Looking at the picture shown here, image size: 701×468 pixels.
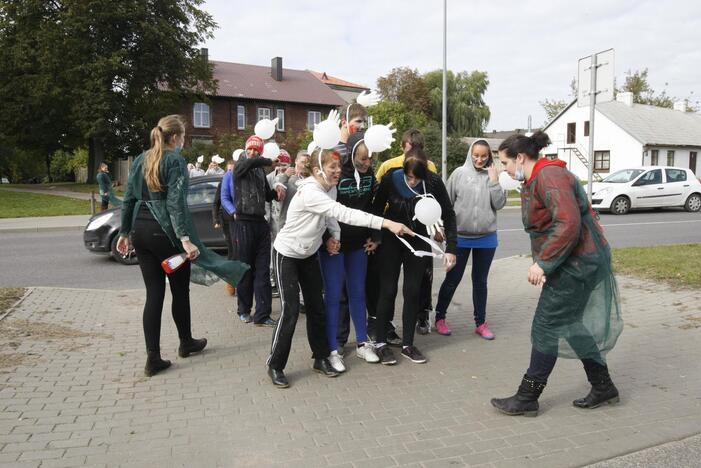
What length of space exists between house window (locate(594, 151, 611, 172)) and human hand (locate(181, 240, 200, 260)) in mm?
47368

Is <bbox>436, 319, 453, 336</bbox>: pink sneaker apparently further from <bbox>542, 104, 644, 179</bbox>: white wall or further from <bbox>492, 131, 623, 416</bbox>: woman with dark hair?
<bbox>542, 104, 644, 179</bbox>: white wall

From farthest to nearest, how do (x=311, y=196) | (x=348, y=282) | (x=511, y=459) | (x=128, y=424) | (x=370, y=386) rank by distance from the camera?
(x=348, y=282) → (x=370, y=386) → (x=311, y=196) → (x=128, y=424) → (x=511, y=459)

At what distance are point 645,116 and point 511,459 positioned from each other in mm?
51215

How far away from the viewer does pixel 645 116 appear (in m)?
47.2

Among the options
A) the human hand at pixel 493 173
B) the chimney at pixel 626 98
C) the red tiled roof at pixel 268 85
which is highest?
the red tiled roof at pixel 268 85

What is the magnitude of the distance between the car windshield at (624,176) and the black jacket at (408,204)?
58.4 feet

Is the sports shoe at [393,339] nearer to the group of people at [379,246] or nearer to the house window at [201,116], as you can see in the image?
the group of people at [379,246]

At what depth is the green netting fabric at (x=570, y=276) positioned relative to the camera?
11.7 ft

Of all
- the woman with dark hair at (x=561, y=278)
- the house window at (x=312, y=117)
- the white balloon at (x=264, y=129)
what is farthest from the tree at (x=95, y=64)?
the woman with dark hair at (x=561, y=278)

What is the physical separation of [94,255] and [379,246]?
8349 mm

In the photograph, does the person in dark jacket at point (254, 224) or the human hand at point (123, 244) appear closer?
the human hand at point (123, 244)

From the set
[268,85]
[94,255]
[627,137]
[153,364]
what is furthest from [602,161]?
[153,364]

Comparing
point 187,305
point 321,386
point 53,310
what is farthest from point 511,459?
point 53,310

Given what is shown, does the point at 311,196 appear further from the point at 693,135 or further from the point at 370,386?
the point at 693,135
